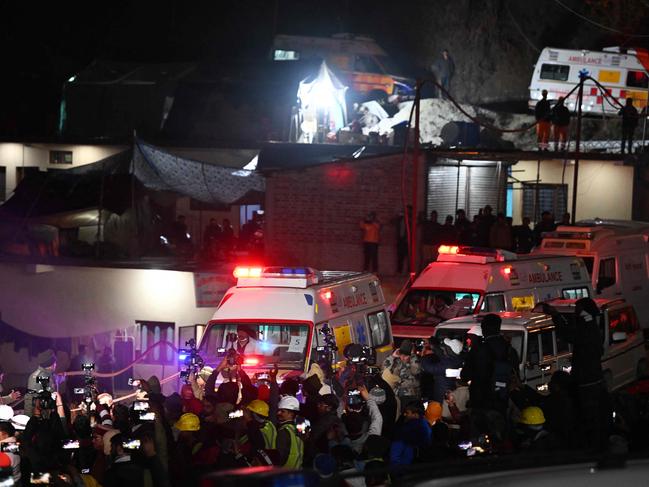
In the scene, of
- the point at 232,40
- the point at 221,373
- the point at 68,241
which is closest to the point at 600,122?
the point at 232,40

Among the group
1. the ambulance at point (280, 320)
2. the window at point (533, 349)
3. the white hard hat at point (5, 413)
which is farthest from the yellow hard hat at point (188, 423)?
the window at point (533, 349)

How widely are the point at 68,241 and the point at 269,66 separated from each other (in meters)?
13.3

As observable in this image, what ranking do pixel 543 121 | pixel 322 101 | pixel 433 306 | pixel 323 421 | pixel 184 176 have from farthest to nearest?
pixel 322 101 → pixel 543 121 → pixel 184 176 → pixel 433 306 → pixel 323 421

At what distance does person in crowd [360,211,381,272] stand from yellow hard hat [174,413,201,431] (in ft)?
47.6

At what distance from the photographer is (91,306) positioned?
871 inches

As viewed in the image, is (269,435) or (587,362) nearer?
(269,435)

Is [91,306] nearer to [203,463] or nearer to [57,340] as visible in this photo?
[57,340]

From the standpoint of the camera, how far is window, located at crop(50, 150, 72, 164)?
101 feet

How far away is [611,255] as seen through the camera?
2072cm

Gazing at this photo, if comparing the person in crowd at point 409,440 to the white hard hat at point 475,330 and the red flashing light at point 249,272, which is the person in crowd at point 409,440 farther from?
the red flashing light at point 249,272

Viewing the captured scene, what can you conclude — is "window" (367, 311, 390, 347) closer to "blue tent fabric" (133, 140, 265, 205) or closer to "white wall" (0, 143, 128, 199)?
"blue tent fabric" (133, 140, 265, 205)

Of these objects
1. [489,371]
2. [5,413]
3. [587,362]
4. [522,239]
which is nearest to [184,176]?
[522,239]

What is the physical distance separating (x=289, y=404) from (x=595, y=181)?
2113 centimetres

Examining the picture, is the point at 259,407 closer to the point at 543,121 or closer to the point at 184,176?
the point at 184,176
